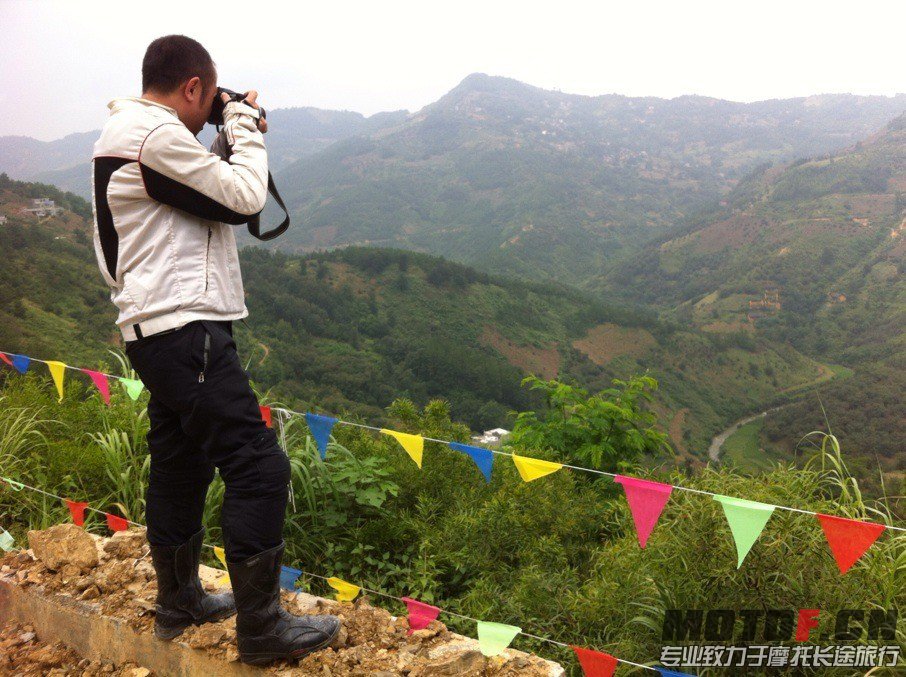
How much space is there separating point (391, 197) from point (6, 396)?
18473 cm

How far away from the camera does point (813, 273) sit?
9306 centimetres

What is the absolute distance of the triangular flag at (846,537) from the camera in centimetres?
198

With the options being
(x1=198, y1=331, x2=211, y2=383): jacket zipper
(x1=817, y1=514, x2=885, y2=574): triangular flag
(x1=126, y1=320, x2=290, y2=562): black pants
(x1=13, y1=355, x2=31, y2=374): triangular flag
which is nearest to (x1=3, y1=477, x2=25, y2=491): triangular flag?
(x1=13, y1=355, x2=31, y2=374): triangular flag

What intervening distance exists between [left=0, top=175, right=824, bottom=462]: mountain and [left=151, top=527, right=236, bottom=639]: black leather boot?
12.7 meters

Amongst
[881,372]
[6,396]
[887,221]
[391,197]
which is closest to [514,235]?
[391,197]

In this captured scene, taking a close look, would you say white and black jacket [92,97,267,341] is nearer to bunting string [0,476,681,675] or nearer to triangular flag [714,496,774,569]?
bunting string [0,476,681,675]

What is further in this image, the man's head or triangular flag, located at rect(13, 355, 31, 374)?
triangular flag, located at rect(13, 355, 31, 374)

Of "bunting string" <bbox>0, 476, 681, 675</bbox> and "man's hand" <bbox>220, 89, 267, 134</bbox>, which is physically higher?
"man's hand" <bbox>220, 89, 267, 134</bbox>

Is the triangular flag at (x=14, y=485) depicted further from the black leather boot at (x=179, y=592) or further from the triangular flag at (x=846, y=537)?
the triangular flag at (x=846, y=537)

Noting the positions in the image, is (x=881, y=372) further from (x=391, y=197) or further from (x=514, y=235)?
(x=391, y=197)

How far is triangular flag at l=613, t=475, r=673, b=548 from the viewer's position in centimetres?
226

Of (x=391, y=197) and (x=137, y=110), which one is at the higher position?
(x=391, y=197)

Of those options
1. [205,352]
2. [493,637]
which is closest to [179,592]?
[205,352]

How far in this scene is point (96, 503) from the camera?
10.4 feet
